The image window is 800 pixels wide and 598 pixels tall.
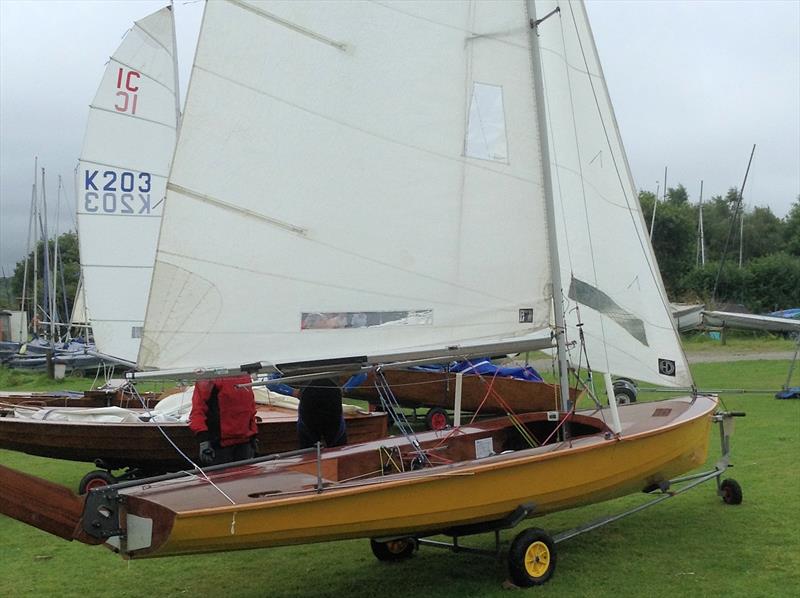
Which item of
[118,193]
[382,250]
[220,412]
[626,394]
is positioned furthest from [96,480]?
[626,394]

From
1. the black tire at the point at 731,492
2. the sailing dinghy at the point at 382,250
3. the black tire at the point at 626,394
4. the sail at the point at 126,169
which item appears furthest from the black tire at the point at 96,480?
the black tire at the point at 626,394

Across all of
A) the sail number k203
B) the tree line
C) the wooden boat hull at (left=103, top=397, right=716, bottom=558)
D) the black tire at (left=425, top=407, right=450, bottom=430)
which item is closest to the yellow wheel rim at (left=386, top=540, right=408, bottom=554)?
the wooden boat hull at (left=103, top=397, right=716, bottom=558)

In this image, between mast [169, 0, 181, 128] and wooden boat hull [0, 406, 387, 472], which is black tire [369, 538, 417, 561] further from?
mast [169, 0, 181, 128]

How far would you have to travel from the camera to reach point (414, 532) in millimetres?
4488

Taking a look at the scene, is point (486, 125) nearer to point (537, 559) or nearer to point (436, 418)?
point (537, 559)

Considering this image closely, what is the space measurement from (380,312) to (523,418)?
4.96 feet

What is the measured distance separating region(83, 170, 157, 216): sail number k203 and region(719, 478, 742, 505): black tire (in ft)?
26.8

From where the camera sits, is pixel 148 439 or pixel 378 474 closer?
pixel 378 474

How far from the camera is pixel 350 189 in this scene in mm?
5031

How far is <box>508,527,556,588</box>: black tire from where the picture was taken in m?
4.79

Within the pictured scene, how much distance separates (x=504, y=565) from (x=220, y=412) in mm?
2324

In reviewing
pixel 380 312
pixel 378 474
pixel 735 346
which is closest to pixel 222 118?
pixel 380 312

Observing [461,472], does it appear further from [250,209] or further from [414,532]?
[250,209]

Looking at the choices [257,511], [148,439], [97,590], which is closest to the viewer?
[257,511]
